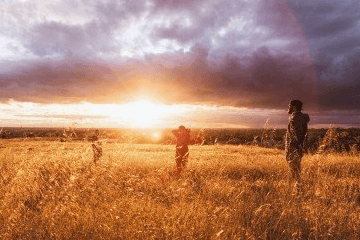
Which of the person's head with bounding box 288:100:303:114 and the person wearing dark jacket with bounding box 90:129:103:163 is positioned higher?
the person's head with bounding box 288:100:303:114

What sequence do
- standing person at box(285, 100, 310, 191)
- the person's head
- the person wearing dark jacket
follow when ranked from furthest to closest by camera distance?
the person's head < standing person at box(285, 100, 310, 191) < the person wearing dark jacket

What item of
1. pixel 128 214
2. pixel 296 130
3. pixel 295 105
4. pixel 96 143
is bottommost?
pixel 128 214

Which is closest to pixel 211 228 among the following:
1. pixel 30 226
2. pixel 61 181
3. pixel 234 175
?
pixel 30 226

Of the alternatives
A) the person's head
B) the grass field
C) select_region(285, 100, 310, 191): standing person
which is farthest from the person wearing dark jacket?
the person's head

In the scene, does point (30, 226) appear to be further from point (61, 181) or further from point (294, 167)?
point (294, 167)

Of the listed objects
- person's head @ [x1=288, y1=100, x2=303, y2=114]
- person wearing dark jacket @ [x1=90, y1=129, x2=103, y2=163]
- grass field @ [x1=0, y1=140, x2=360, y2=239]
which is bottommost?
grass field @ [x1=0, y1=140, x2=360, y2=239]

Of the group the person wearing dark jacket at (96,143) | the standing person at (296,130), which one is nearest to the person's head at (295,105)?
the standing person at (296,130)

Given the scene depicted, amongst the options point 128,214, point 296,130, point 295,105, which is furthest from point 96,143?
point 295,105

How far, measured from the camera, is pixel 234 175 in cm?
1270

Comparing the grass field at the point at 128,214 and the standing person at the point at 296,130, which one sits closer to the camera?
the grass field at the point at 128,214

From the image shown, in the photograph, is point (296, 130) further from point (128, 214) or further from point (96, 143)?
point (128, 214)

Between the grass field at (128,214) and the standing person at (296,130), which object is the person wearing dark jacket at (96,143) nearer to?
the grass field at (128,214)

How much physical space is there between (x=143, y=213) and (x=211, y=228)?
3.14 ft

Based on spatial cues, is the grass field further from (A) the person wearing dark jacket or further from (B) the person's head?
(B) the person's head
